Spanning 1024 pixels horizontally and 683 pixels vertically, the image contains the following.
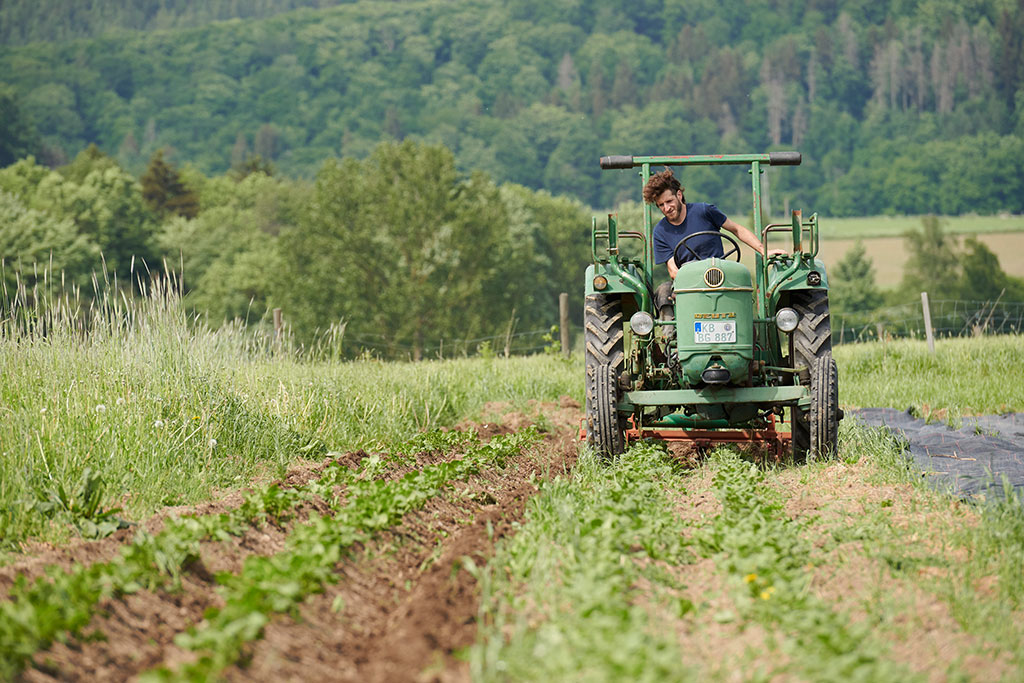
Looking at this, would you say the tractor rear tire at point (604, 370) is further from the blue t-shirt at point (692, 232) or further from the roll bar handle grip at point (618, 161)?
the roll bar handle grip at point (618, 161)

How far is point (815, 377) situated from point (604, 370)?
1.39 metres

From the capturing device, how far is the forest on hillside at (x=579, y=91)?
106688mm

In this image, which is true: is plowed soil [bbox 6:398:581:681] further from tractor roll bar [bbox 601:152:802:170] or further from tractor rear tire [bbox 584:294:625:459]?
tractor roll bar [bbox 601:152:802:170]

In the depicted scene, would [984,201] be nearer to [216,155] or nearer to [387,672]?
[216,155]

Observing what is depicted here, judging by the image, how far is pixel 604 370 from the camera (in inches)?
281

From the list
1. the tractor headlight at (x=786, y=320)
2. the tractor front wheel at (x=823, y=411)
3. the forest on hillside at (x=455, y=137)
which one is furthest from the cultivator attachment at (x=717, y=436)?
the forest on hillside at (x=455, y=137)

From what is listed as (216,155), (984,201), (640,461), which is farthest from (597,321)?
(216,155)

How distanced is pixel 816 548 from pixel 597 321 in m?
2.88

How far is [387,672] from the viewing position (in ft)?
11.0

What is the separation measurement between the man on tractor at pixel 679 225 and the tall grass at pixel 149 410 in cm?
276

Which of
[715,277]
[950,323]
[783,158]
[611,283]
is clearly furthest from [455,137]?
[715,277]

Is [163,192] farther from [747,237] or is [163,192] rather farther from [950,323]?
[747,237]

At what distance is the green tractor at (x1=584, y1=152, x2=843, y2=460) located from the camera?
6711 millimetres

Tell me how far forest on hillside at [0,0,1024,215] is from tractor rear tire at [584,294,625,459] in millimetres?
89199
